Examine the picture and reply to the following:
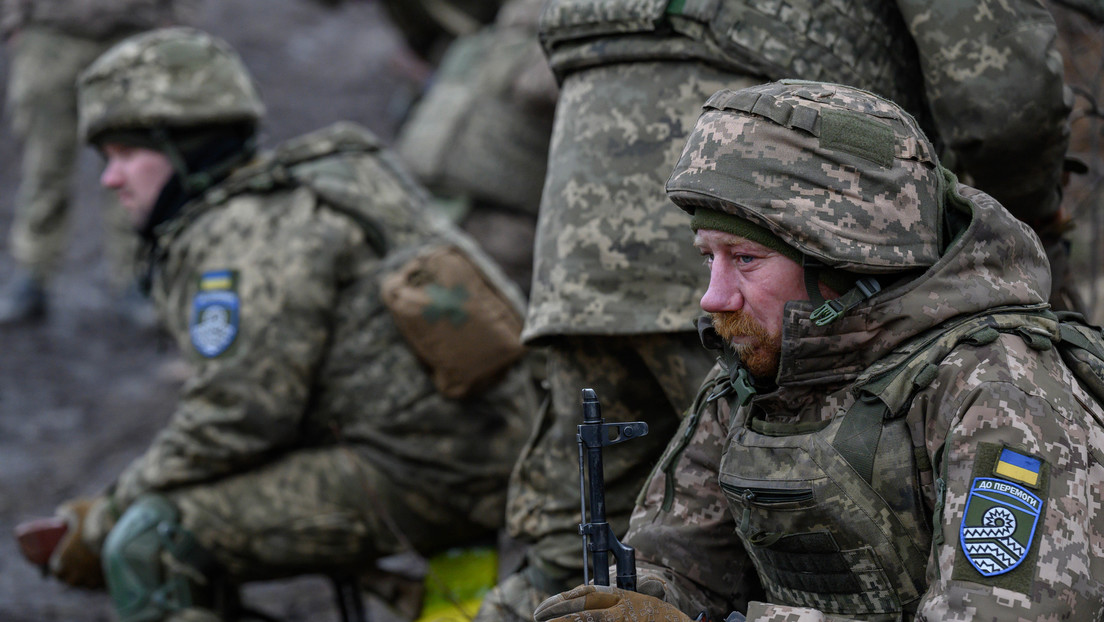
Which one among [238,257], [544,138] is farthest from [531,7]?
[238,257]

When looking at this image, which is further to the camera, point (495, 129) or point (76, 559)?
point (495, 129)

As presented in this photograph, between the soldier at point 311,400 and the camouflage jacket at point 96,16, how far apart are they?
11.4ft

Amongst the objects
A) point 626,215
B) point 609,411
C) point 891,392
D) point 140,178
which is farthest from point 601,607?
point 140,178

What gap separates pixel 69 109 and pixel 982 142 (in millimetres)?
6352

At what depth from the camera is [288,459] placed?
4.31 m

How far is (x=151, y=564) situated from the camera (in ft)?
13.8

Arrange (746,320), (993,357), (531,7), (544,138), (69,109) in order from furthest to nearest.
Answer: (69,109) → (531,7) → (544,138) → (746,320) → (993,357)

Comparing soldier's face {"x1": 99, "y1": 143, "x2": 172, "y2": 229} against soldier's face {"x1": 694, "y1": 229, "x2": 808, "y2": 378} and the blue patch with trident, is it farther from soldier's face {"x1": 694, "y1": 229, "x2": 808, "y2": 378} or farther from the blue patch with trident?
the blue patch with trident

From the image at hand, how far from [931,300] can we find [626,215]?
1035mm

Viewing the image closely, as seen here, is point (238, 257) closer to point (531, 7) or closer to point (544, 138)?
point (544, 138)

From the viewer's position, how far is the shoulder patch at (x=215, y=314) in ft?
13.7

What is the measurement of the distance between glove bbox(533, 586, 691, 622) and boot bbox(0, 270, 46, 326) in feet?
22.3

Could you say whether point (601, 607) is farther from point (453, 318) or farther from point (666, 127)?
point (453, 318)

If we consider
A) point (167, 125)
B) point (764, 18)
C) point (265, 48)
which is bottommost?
point (265, 48)
